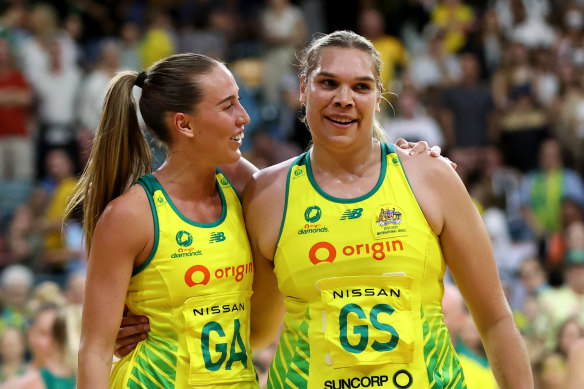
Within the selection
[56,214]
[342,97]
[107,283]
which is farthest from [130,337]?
[56,214]

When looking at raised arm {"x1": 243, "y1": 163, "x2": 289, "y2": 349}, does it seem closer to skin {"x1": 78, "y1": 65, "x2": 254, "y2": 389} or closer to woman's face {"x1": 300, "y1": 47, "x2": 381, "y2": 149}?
skin {"x1": 78, "y1": 65, "x2": 254, "y2": 389}

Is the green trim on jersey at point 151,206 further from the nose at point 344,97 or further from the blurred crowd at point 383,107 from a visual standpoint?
the blurred crowd at point 383,107

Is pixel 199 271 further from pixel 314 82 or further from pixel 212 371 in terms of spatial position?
pixel 314 82

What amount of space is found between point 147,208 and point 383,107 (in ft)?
25.3

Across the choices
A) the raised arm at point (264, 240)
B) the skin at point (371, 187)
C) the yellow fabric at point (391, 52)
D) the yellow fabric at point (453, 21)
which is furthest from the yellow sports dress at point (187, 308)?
the yellow fabric at point (453, 21)

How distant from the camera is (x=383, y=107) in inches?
422

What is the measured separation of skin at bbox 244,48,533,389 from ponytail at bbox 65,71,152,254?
1.74ft

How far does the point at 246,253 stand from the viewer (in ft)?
11.1

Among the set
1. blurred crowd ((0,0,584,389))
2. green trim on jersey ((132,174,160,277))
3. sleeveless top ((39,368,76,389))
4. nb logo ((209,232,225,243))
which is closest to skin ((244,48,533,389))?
nb logo ((209,232,225,243))

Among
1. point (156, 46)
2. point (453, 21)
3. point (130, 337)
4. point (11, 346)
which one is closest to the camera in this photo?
point (130, 337)

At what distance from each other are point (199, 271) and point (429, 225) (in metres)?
0.85

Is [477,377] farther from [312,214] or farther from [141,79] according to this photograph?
[141,79]

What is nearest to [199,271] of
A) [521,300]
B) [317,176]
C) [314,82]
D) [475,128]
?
[317,176]

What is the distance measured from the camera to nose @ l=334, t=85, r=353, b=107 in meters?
3.20
